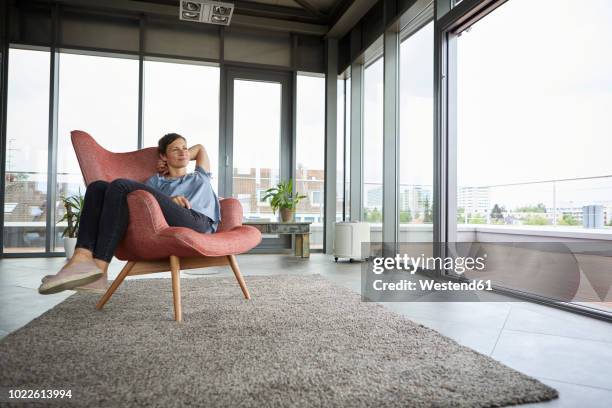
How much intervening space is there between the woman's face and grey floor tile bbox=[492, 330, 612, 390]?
1977 mm

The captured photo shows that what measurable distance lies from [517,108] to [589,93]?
54 cm

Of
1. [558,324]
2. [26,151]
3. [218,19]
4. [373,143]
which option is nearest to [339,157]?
[373,143]

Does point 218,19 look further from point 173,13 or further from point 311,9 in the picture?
point 311,9

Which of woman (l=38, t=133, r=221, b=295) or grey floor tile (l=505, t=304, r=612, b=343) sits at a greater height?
woman (l=38, t=133, r=221, b=295)

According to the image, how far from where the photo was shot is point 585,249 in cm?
237

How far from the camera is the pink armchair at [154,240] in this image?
205 cm

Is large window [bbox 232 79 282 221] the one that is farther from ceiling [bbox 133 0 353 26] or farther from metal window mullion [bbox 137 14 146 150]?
metal window mullion [bbox 137 14 146 150]

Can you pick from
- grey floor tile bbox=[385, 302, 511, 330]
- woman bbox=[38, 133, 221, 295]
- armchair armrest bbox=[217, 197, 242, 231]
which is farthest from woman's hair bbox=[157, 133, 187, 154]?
grey floor tile bbox=[385, 302, 511, 330]

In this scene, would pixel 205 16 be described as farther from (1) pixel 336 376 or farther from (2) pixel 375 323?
(1) pixel 336 376

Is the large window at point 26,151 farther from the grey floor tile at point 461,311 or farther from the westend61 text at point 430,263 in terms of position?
the grey floor tile at point 461,311

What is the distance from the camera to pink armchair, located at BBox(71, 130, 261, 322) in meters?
2.05

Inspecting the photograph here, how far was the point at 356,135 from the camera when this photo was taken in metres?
5.29

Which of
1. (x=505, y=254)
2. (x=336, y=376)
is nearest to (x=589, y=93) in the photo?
(x=505, y=254)

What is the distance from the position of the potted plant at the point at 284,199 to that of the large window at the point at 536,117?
7.20 ft
